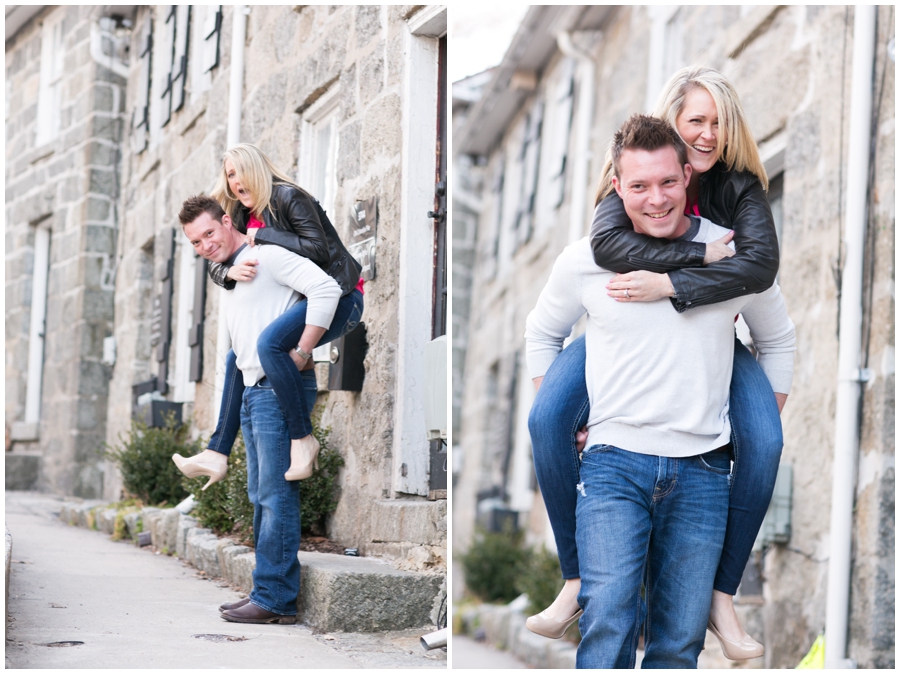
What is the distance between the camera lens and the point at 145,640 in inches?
135

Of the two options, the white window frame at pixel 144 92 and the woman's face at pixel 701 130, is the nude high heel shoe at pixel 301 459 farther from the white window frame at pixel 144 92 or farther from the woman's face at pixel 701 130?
the white window frame at pixel 144 92

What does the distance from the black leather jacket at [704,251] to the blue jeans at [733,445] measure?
271mm

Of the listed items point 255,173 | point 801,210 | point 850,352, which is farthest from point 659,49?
point 255,173

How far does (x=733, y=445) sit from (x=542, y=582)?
4.95 m

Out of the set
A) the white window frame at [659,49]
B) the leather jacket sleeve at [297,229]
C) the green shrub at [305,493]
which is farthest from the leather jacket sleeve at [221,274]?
the white window frame at [659,49]

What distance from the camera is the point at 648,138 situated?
8.22ft

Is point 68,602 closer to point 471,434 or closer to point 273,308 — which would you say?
point 273,308

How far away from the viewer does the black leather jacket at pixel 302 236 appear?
12.5 ft

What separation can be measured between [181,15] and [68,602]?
5.53 metres

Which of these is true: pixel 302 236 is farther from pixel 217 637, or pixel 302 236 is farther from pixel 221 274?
pixel 217 637

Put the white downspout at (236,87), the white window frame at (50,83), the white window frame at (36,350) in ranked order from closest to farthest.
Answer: the white downspout at (236,87), the white window frame at (36,350), the white window frame at (50,83)

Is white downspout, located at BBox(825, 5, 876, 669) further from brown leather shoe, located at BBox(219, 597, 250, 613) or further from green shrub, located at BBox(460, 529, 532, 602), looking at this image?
green shrub, located at BBox(460, 529, 532, 602)

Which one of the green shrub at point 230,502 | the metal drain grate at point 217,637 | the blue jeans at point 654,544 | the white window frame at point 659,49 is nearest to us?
the blue jeans at point 654,544

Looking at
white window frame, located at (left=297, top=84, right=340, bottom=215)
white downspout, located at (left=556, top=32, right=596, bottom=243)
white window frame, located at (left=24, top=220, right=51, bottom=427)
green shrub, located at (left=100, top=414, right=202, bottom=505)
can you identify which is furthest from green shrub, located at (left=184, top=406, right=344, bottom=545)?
white window frame, located at (left=24, top=220, right=51, bottom=427)
